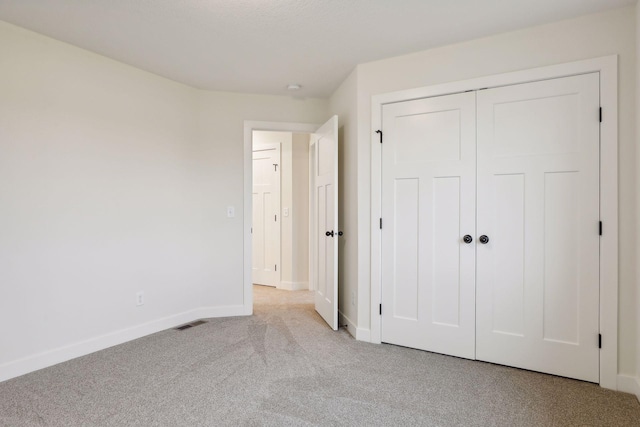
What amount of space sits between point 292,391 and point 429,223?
153 cm

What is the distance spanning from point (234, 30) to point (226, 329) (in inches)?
97.0

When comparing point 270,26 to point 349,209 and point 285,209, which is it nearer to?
point 349,209

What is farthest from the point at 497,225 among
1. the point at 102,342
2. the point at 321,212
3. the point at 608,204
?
the point at 102,342

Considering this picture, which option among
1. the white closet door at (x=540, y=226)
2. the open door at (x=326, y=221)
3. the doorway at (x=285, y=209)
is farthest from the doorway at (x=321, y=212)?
the white closet door at (x=540, y=226)

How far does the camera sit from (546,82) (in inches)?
90.9

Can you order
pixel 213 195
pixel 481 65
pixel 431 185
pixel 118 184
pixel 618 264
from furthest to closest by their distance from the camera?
pixel 213 195 → pixel 118 184 → pixel 431 185 → pixel 481 65 → pixel 618 264

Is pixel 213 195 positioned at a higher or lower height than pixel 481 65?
lower

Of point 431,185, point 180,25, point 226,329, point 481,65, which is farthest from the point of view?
point 226,329

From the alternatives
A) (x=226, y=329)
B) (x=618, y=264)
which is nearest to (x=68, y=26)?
(x=226, y=329)

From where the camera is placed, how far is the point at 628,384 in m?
2.09

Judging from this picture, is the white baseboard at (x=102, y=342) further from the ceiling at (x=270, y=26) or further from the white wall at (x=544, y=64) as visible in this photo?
the ceiling at (x=270, y=26)

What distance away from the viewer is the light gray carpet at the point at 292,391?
1831 mm

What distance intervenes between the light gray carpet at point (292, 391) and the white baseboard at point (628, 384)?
0.17 ft

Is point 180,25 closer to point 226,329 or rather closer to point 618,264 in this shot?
point 226,329
